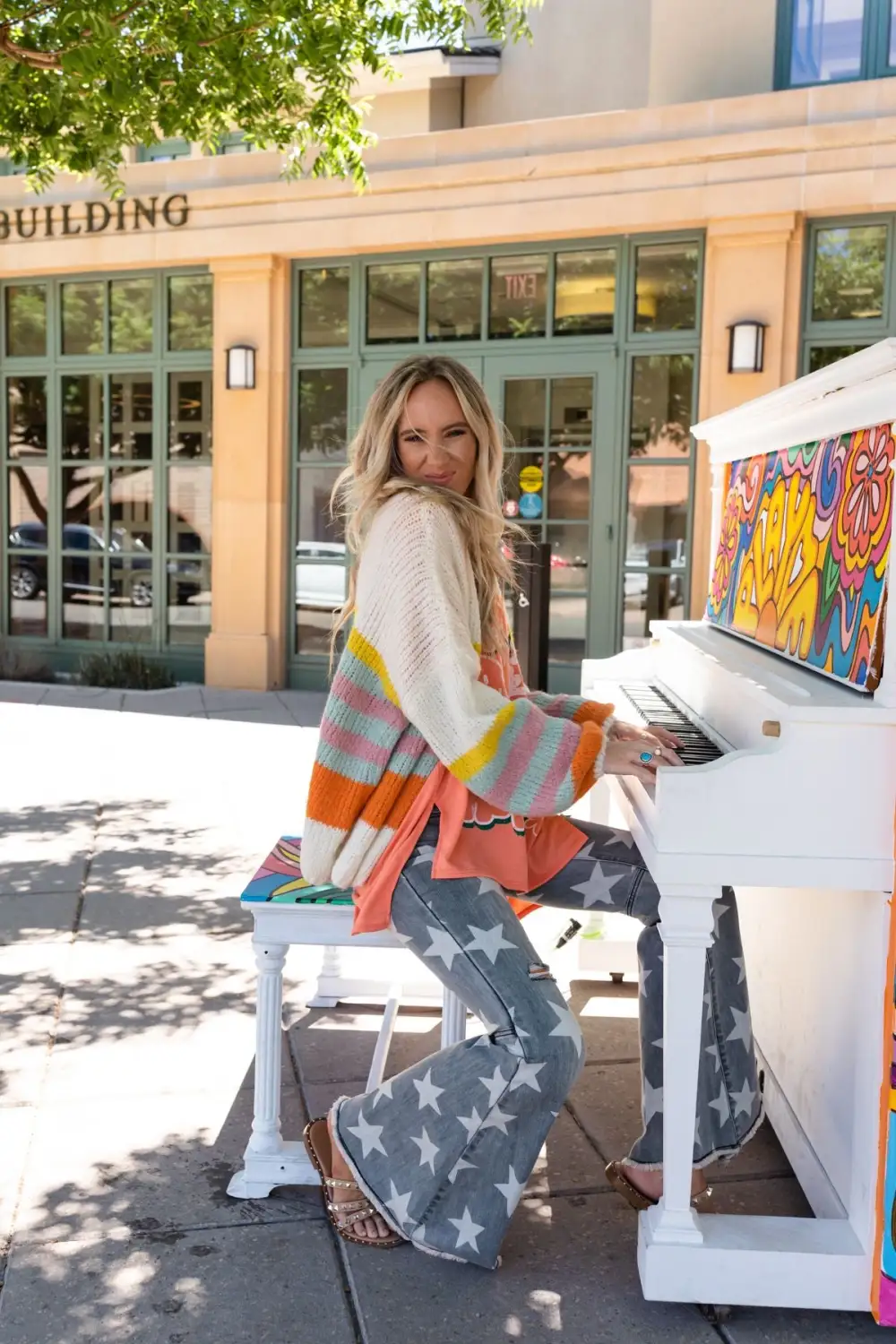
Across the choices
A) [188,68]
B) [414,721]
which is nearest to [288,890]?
[414,721]

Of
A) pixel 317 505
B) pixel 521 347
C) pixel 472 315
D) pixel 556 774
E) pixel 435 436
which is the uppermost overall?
pixel 472 315

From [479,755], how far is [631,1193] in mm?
1111

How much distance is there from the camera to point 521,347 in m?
9.98

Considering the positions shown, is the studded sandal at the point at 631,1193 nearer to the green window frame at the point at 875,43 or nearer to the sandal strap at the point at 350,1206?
the sandal strap at the point at 350,1206

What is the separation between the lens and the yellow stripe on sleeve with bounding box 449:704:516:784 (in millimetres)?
2457

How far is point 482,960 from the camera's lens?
97.8 inches

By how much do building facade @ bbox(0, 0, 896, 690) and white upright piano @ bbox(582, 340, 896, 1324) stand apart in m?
6.04

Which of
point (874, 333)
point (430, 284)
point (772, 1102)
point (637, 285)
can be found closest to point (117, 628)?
point (430, 284)

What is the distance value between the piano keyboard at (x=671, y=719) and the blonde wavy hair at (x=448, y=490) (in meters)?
0.46

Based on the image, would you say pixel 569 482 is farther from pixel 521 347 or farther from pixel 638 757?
pixel 638 757

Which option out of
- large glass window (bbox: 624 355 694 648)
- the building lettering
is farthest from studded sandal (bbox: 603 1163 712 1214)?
the building lettering

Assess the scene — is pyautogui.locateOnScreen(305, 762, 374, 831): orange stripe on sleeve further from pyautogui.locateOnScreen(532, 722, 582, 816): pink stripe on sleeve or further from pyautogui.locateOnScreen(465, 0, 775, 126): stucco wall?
pyautogui.locateOnScreen(465, 0, 775, 126): stucco wall

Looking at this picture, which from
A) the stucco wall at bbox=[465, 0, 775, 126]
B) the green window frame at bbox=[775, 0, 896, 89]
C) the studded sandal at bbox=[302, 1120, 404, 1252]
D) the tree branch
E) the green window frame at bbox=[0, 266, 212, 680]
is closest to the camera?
the studded sandal at bbox=[302, 1120, 404, 1252]

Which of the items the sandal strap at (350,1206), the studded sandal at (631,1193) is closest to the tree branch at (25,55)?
the sandal strap at (350,1206)
